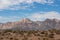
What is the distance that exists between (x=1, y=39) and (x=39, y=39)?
8.92 metres

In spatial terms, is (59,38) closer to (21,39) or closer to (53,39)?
(53,39)

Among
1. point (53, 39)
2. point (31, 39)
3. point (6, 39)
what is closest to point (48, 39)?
point (53, 39)

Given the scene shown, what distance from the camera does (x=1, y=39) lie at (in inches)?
1668

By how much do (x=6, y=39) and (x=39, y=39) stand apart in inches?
314

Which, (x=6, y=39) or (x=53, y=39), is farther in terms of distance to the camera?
(x=6, y=39)

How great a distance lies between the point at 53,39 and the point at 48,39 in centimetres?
120

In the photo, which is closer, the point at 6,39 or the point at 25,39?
the point at 25,39

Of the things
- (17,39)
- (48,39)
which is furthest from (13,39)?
(48,39)

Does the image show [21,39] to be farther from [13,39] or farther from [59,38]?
[59,38]

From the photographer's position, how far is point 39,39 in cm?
4078

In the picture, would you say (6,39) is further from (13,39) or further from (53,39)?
(53,39)

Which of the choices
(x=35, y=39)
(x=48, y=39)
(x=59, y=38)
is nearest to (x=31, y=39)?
(x=35, y=39)

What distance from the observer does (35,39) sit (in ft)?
135

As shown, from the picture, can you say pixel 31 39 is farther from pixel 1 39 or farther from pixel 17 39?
pixel 1 39
